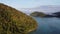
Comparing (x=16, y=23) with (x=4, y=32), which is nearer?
(x=4, y=32)

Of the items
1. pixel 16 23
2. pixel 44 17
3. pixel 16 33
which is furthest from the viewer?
pixel 44 17

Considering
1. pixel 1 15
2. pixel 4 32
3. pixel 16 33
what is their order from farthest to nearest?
1. pixel 1 15
2. pixel 16 33
3. pixel 4 32

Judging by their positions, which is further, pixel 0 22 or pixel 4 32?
pixel 0 22

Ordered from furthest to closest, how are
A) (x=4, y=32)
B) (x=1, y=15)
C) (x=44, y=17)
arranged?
(x=44, y=17), (x=1, y=15), (x=4, y=32)

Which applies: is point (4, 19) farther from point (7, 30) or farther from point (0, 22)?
point (7, 30)

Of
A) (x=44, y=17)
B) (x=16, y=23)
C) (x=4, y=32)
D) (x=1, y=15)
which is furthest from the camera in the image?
(x=44, y=17)

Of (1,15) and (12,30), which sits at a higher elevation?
(1,15)

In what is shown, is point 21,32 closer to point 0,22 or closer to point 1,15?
point 0,22

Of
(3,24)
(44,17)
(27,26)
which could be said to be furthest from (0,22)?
(44,17)

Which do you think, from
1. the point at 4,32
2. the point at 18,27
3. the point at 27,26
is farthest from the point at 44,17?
the point at 4,32
